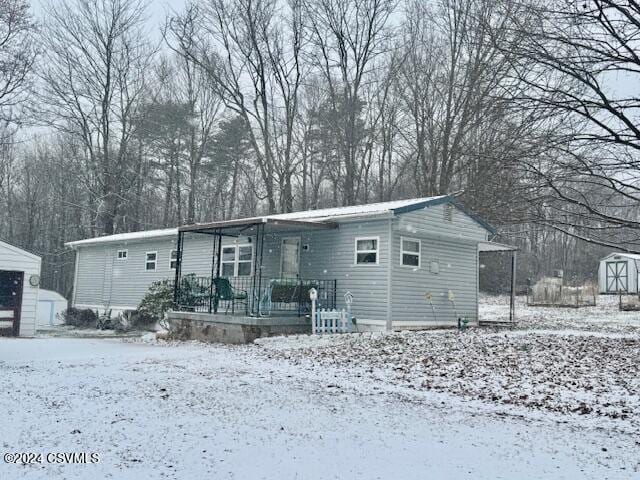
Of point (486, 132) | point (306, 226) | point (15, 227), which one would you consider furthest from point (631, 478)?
point (15, 227)

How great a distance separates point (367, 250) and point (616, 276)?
27.7 m

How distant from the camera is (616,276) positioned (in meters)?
35.8

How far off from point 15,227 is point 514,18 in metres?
39.2

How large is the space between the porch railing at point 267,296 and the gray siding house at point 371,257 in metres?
0.06

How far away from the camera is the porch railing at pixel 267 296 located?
13.8 m

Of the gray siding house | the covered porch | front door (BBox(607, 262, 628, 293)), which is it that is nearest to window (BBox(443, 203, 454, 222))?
the gray siding house

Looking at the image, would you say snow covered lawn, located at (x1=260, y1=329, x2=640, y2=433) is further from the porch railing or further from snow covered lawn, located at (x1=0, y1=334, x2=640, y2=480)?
the porch railing

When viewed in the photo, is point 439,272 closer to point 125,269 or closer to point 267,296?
point 267,296

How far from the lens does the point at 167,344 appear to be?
13.9 m

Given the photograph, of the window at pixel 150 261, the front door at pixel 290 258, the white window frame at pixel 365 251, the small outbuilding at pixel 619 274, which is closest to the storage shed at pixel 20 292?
the window at pixel 150 261

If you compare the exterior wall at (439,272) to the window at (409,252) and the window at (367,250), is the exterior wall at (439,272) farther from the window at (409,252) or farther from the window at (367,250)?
the window at (367,250)

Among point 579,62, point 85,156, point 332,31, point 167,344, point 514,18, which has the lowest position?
point 167,344

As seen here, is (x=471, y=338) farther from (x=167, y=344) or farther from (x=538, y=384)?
(x=167, y=344)

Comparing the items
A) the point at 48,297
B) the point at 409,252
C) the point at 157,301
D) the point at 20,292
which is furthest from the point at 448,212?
the point at 48,297
